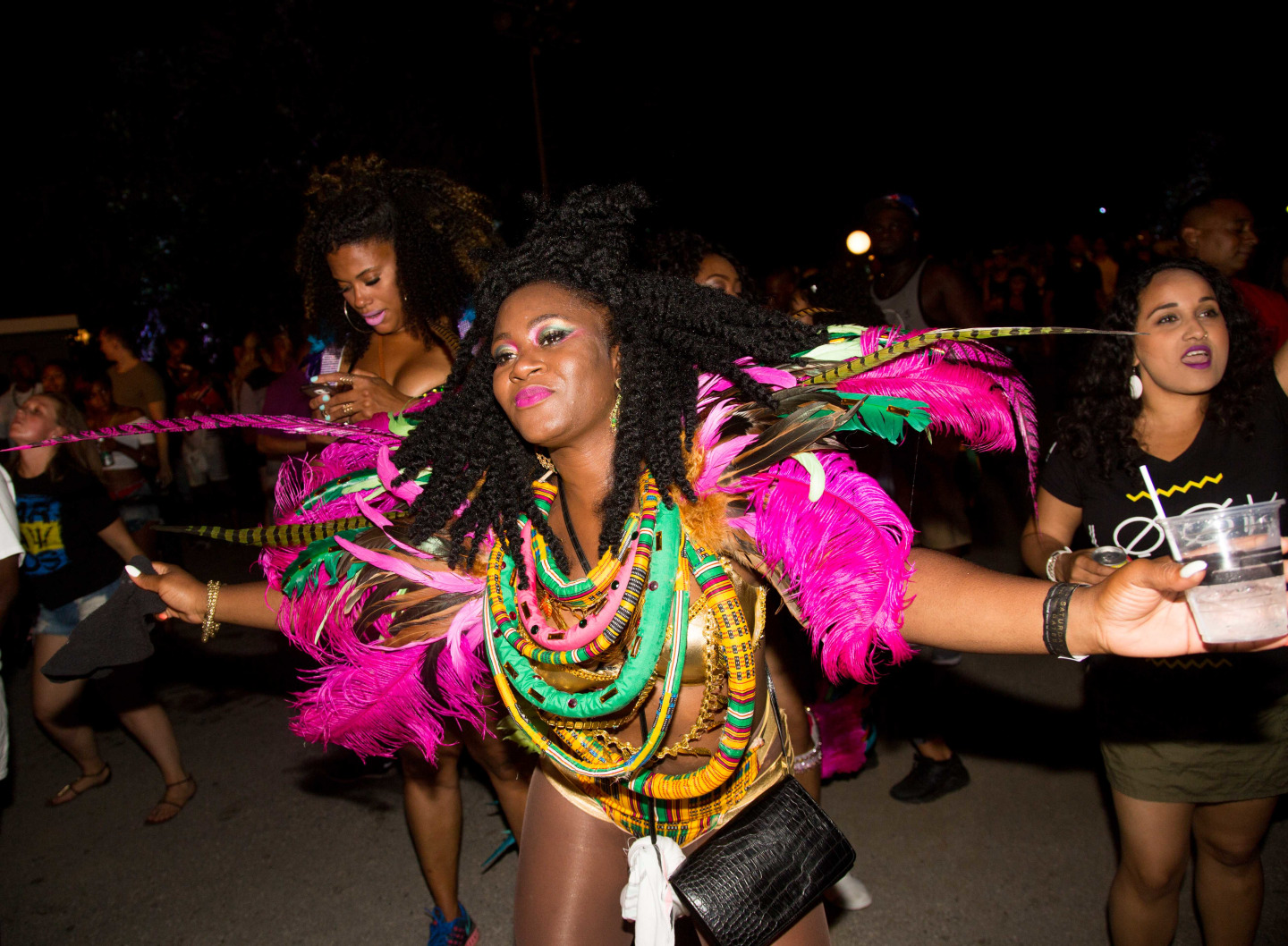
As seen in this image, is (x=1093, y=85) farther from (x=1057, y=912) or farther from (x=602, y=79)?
(x=1057, y=912)

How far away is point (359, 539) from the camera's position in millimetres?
2330

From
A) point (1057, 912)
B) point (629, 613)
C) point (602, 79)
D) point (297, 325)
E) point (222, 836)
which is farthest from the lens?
point (602, 79)

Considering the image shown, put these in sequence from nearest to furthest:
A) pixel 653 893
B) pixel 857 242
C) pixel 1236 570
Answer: pixel 1236 570 < pixel 653 893 < pixel 857 242

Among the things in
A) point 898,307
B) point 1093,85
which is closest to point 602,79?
point 1093,85

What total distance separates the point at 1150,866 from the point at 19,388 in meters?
12.1

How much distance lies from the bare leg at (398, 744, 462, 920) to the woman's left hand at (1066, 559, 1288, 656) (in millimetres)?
2158

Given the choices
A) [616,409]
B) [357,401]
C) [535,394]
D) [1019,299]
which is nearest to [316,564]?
[357,401]

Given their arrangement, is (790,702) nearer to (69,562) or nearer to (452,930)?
(452,930)

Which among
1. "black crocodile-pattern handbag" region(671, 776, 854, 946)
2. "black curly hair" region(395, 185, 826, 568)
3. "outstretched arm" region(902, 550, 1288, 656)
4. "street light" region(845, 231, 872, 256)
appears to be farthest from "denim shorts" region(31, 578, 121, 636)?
"street light" region(845, 231, 872, 256)

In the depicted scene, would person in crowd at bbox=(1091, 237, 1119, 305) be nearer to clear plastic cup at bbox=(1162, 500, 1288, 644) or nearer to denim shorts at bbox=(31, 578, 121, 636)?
clear plastic cup at bbox=(1162, 500, 1288, 644)

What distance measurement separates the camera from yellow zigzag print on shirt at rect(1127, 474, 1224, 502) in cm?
246

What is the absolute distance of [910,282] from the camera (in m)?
4.54

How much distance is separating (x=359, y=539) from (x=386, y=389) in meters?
0.74

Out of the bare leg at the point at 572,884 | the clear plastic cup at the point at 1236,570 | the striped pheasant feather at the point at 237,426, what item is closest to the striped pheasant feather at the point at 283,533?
the striped pheasant feather at the point at 237,426
